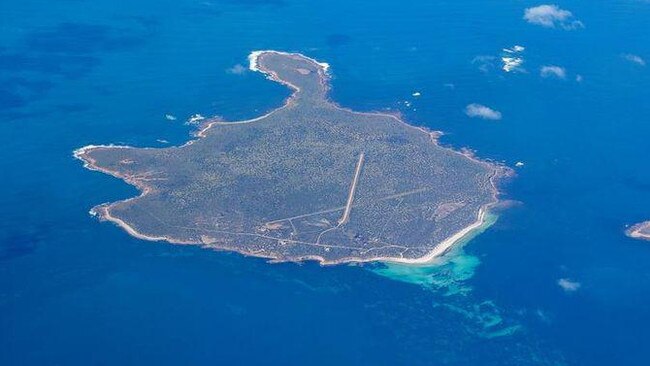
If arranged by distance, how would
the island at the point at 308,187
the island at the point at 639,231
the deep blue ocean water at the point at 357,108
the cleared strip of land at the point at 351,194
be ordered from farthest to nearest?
the island at the point at 639,231 → the cleared strip of land at the point at 351,194 → the island at the point at 308,187 → the deep blue ocean water at the point at 357,108

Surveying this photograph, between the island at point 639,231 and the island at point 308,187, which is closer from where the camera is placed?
the island at point 308,187

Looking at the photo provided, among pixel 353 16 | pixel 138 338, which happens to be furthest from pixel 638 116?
pixel 138 338

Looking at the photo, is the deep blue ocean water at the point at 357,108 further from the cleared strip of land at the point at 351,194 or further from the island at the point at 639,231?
the cleared strip of land at the point at 351,194

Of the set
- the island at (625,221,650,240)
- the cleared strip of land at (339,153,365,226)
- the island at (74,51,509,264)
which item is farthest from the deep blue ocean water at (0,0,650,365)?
the cleared strip of land at (339,153,365,226)

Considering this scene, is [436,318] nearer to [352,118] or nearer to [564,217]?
[564,217]

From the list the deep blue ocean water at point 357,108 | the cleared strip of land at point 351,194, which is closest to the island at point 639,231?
the deep blue ocean water at point 357,108

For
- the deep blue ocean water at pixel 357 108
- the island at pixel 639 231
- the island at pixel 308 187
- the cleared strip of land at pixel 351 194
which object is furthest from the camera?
the island at pixel 639 231

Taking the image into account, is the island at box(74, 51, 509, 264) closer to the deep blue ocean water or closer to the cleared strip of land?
the cleared strip of land
